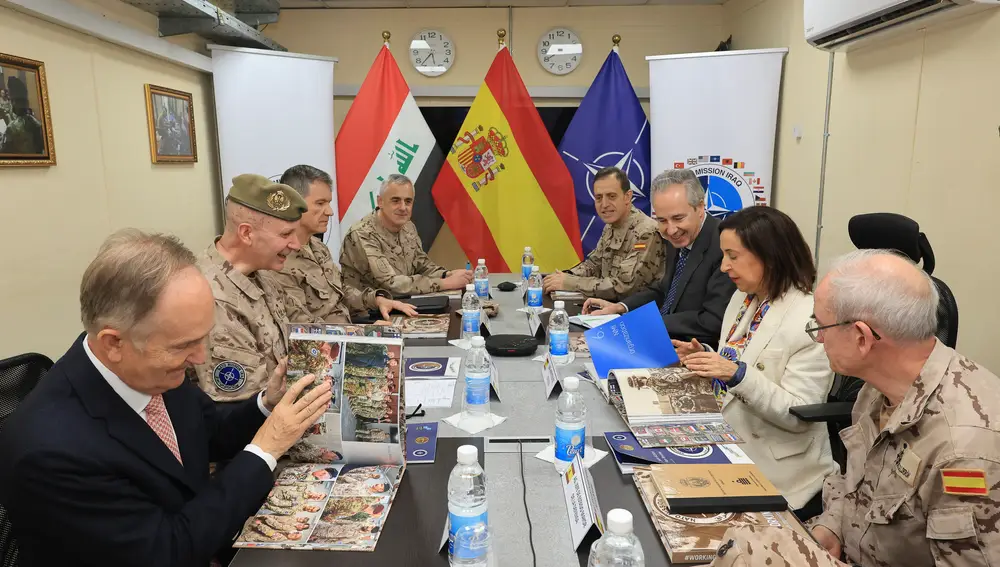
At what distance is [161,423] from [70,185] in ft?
7.20

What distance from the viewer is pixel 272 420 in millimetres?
1283

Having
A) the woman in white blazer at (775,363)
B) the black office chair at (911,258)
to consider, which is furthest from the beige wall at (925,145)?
the woman in white blazer at (775,363)

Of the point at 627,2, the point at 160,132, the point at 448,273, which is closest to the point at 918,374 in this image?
the point at 448,273

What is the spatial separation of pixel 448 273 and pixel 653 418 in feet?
7.98

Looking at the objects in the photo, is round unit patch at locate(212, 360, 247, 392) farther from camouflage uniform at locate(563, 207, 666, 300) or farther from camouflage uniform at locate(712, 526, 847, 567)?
Result: camouflage uniform at locate(563, 207, 666, 300)

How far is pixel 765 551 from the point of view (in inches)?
38.0

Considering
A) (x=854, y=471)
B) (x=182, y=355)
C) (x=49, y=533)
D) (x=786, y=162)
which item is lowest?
(x=854, y=471)

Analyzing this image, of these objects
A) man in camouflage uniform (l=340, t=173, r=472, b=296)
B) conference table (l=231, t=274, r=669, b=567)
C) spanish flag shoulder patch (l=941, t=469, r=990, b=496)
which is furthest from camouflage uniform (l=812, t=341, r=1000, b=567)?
man in camouflage uniform (l=340, t=173, r=472, b=296)

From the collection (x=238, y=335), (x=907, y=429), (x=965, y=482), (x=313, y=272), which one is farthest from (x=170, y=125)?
(x=965, y=482)

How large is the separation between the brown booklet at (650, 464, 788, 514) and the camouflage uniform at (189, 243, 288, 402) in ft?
3.76

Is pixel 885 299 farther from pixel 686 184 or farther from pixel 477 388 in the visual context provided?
pixel 686 184

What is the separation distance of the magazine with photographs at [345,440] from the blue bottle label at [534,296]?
166 centimetres

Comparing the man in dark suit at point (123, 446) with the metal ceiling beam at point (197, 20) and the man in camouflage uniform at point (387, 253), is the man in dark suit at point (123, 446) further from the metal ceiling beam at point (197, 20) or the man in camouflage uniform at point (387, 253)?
the metal ceiling beam at point (197, 20)

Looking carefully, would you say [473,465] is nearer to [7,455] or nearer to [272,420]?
[272,420]
